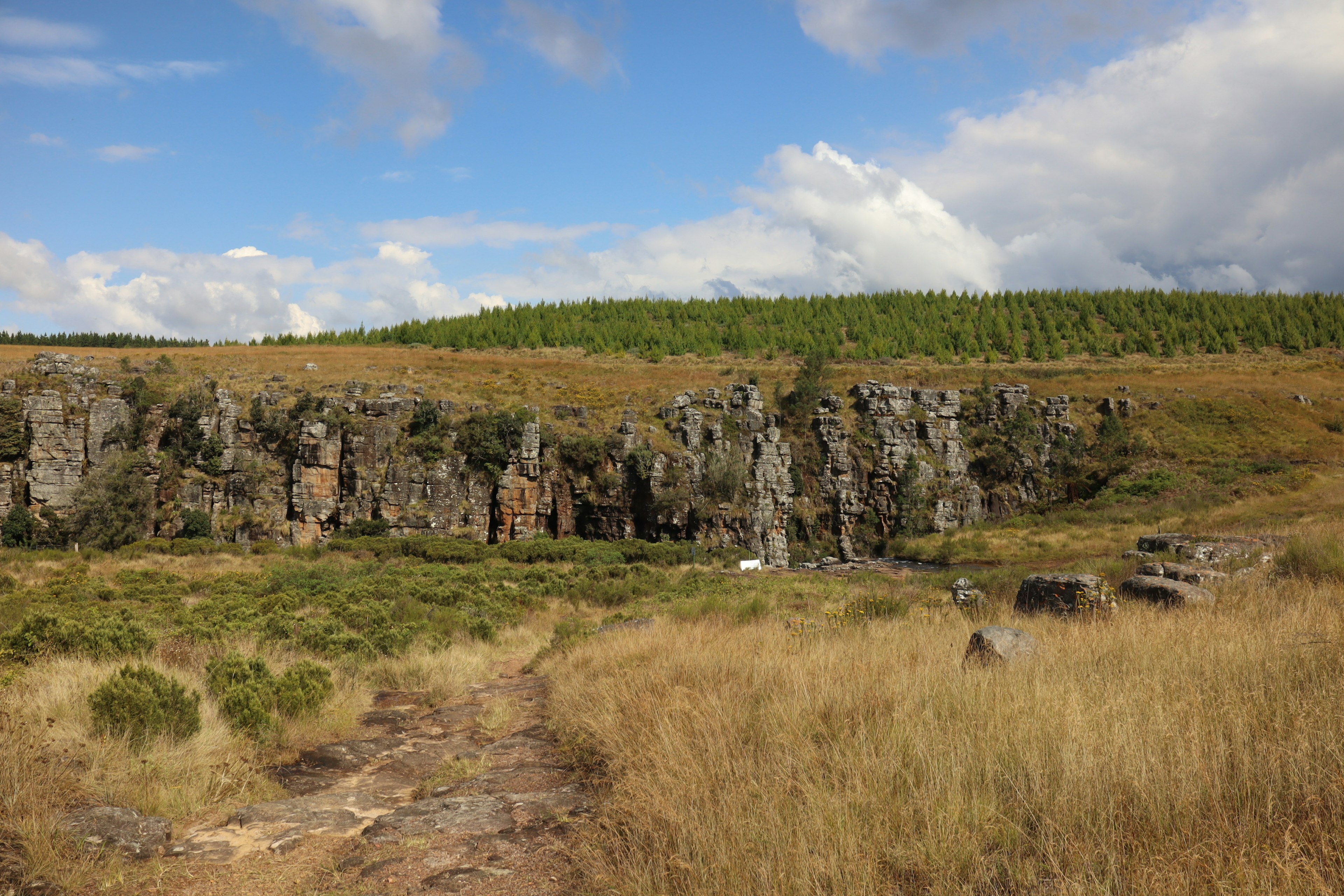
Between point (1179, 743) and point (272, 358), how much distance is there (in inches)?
2526

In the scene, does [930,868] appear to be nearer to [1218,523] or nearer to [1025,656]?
[1025,656]

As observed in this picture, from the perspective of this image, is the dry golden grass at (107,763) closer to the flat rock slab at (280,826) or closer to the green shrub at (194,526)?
the flat rock slab at (280,826)

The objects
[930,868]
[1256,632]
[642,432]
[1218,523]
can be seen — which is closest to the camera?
[930,868]

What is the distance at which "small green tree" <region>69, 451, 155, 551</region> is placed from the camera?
37656 millimetres

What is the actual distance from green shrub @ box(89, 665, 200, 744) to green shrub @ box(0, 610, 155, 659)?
10.6 feet

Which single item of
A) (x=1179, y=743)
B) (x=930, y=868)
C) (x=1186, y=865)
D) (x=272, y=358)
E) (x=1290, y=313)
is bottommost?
(x=930, y=868)

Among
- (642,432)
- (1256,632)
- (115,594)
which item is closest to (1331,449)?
(642,432)

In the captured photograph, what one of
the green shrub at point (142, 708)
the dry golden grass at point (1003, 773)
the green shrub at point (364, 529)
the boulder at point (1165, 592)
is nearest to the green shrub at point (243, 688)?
the green shrub at point (142, 708)

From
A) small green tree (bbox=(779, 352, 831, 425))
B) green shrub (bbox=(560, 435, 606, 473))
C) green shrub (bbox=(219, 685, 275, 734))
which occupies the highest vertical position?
small green tree (bbox=(779, 352, 831, 425))

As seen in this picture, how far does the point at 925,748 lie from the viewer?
4719 mm

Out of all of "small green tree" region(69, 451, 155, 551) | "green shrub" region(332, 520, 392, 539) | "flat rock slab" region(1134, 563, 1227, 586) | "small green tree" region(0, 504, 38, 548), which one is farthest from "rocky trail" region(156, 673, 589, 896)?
"small green tree" region(0, 504, 38, 548)

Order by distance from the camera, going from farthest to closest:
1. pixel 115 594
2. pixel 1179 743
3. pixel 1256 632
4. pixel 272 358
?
pixel 272 358, pixel 115 594, pixel 1256 632, pixel 1179 743

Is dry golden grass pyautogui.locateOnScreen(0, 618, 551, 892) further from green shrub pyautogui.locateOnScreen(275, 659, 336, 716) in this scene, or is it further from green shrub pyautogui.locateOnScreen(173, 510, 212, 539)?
green shrub pyautogui.locateOnScreen(173, 510, 212, 539)

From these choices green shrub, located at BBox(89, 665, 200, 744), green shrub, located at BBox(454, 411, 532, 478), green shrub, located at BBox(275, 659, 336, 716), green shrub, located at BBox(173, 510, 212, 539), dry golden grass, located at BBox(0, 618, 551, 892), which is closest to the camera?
dry golden grass, located at BBox(0, 618, 551, 892)
